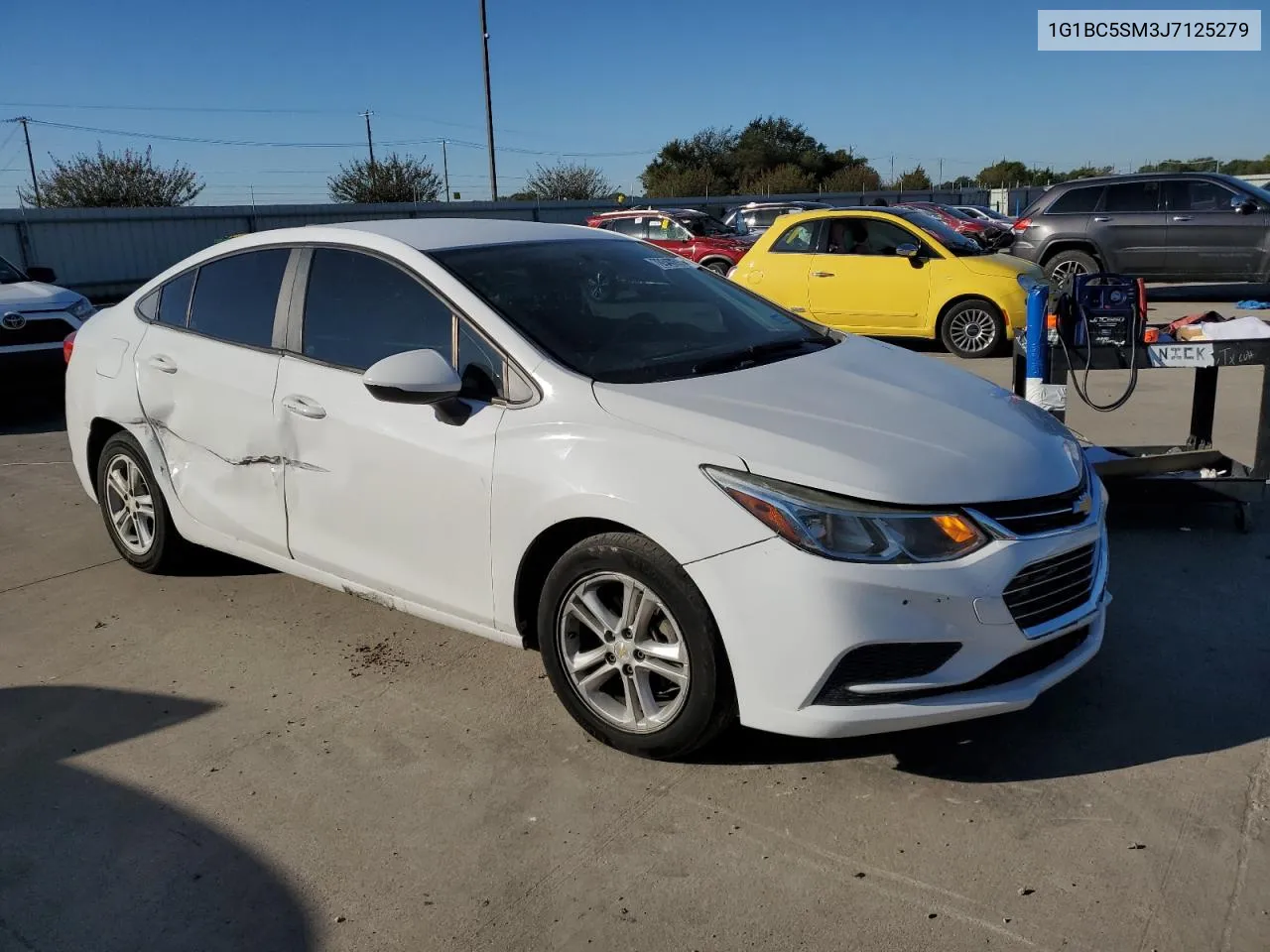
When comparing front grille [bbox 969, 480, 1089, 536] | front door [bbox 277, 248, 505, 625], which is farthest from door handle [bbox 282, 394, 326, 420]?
front grille [bbox 969, 480, 1089, 536]

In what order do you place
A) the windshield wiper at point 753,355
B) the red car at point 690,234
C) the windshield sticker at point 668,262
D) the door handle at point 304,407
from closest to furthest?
the windshield wiper at point 753,355
the door handle at point 304,407
the windshield sticker at point 668,262
the red car at point 690,234

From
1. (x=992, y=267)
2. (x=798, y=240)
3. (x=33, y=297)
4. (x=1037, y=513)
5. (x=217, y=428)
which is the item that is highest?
(x=798, y=240)

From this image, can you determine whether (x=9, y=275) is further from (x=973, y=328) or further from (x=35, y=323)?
(x=973, y=328)

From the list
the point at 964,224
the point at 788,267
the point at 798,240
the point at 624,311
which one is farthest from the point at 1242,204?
the point at 624,311

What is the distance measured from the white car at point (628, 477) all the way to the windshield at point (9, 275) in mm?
6570

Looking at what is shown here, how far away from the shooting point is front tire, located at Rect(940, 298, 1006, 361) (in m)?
11.1

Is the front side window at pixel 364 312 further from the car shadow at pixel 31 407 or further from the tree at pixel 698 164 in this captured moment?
the tree at pixel 698 164

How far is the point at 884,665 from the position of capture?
2963 mm

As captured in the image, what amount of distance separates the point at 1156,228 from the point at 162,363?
1451 cm

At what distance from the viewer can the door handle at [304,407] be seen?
3977mm

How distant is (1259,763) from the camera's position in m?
3.26

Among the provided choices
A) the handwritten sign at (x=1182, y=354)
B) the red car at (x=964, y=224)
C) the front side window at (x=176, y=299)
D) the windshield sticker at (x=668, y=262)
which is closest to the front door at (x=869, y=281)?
the handwritten sign at (x=1182, y=354)

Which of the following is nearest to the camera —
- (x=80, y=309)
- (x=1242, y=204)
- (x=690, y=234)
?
(x=80, y=309)

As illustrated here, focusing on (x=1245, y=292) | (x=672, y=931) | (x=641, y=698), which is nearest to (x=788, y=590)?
(x=641, y=698)
